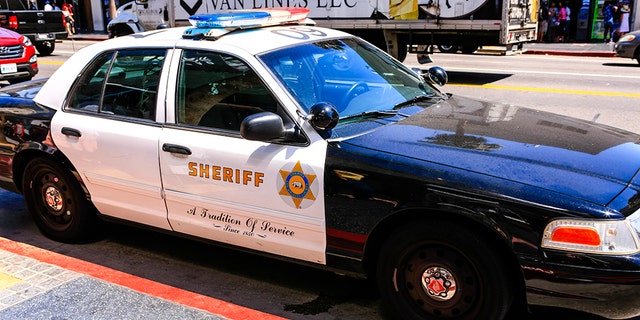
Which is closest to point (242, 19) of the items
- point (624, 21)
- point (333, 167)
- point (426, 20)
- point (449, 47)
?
point (333, 167)

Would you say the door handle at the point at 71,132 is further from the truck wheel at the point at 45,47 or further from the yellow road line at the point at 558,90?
the truck wheel at the point at 45,47

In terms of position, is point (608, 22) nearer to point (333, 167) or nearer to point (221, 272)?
point (221, 272)

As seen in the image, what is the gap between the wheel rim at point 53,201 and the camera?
4613 millimetres

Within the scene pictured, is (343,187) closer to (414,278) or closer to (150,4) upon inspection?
(414,278)

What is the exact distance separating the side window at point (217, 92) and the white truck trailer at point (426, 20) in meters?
11.1

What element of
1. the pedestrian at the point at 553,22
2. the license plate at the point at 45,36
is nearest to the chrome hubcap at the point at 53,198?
the license plate at the point at 45,36

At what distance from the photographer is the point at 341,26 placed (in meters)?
15.6

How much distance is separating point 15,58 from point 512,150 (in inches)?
478

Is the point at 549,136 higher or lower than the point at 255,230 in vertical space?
higher

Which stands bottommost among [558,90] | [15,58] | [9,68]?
[558,90]

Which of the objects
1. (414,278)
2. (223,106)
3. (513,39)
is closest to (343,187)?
(414,278)

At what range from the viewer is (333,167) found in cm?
335

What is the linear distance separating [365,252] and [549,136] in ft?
4.01

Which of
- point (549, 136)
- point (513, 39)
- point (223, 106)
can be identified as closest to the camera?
point (549, 136)
